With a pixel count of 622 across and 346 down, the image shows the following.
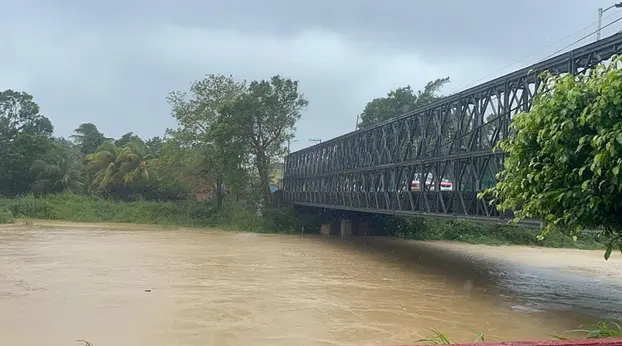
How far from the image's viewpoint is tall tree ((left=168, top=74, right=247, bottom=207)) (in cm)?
4759

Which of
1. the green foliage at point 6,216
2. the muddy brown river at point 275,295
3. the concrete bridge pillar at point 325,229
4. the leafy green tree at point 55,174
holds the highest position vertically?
the leafy green tree at point 55,174

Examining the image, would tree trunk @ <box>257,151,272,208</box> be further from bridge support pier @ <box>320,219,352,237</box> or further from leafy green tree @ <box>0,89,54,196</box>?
leafy green tree @ <box>0,89,54,196</box>

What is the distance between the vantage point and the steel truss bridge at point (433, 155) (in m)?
18.7

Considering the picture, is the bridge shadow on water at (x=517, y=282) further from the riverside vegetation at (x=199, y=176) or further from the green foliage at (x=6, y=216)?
the green foliage at (x=6, y=216)

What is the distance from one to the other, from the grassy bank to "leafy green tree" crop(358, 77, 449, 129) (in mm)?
24933

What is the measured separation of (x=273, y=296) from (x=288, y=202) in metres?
38.2

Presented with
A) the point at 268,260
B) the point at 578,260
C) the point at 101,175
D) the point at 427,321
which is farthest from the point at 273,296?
the point at 101,175

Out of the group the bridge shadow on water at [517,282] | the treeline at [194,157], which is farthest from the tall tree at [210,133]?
the bridge shadow on water at [517,282]

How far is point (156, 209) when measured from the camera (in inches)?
2133

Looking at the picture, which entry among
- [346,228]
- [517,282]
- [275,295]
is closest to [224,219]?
[346,228]

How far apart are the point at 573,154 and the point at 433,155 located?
61.8ft

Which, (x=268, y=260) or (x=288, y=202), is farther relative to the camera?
(x=288, y=202)

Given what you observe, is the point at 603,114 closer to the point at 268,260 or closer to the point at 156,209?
the point at 268,260

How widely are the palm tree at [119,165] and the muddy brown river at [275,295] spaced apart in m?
24.1
